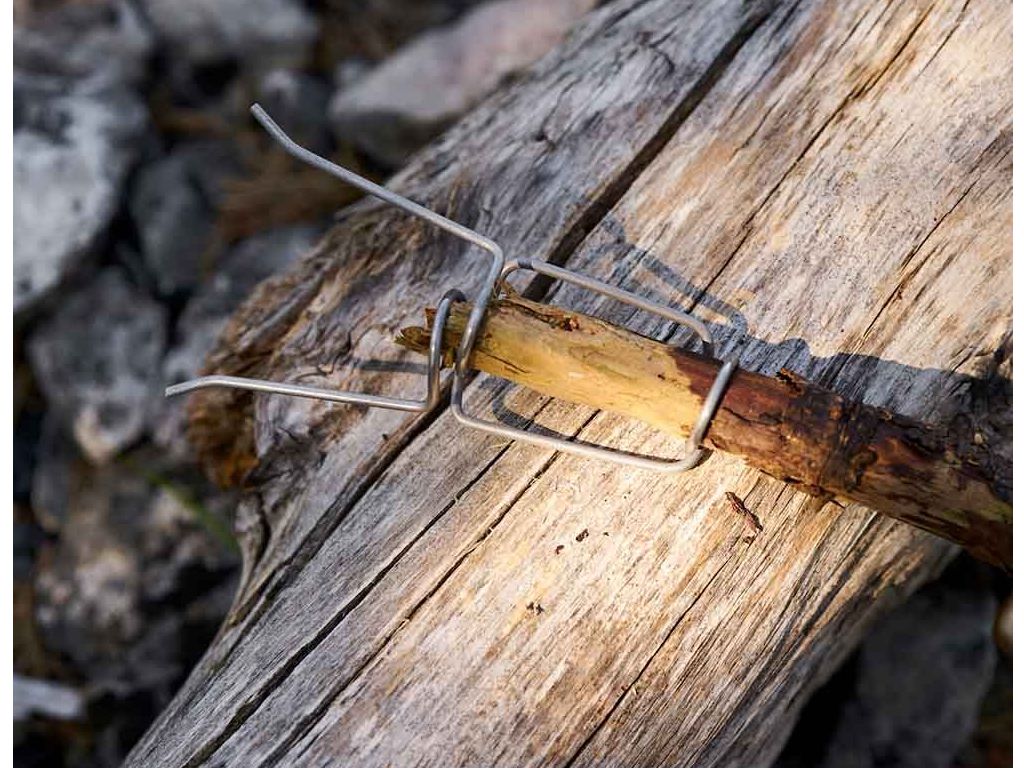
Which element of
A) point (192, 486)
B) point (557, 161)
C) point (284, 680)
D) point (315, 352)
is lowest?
point (192, 486)

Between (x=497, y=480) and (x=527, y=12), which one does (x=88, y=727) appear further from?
(x=527, y=12)

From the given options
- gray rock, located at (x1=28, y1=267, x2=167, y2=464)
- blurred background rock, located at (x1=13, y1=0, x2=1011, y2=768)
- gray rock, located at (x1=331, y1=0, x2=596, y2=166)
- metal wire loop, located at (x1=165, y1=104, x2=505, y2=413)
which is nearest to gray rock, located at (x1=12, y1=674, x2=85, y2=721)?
blurred background rock, located at (x1=13, y1=0, x2=1011, y2=768)

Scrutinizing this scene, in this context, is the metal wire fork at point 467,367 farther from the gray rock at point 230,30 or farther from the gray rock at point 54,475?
the gray rock at point 230,30

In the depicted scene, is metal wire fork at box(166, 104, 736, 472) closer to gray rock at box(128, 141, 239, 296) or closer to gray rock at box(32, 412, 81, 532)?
gray rock at box(128, 141, 239, 296)

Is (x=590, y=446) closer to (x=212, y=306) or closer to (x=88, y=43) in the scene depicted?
(x=212, y=306)

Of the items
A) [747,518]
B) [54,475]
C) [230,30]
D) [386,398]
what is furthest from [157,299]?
[747,518]
